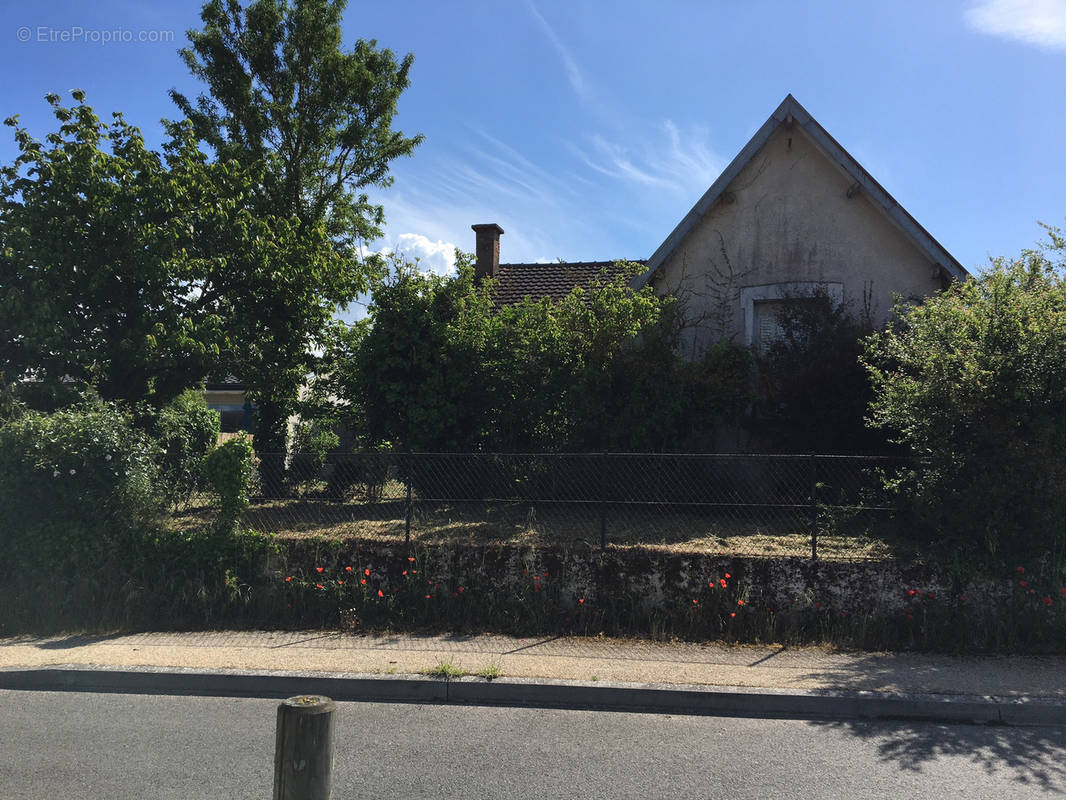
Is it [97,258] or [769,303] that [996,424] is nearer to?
[769,303]

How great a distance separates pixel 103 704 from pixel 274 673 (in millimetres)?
1213

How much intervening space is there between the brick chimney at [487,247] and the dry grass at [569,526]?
37.5 ft

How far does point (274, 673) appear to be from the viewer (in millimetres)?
5980

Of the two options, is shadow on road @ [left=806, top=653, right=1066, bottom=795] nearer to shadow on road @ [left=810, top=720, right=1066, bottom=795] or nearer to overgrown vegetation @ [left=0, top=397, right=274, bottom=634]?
shadow on road @ [left=810, top=720, right=1066, bottom=795]

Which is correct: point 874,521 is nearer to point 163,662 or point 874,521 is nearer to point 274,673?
point 274,673

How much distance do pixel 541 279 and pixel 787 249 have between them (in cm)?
707

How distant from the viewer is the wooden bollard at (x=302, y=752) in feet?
9.41

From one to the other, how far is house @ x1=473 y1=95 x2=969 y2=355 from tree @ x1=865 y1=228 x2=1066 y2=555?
366 centimetres

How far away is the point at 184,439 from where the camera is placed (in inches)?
497

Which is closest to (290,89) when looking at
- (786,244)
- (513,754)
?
(786,244)

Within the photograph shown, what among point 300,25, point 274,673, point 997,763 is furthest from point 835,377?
point 300,25

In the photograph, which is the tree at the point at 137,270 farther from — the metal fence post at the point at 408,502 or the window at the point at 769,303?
the window at the point at 769,303

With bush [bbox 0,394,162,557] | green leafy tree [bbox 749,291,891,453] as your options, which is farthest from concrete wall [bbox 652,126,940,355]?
bush [bbox 0,394,162,557]

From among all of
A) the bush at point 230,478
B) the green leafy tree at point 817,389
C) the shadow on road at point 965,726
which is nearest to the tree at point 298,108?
the bush at point 230,478
